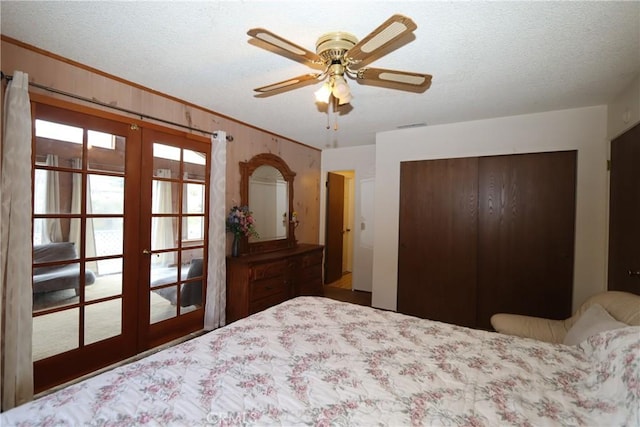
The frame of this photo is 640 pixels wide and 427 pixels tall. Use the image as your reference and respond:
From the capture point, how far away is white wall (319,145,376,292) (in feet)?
14.8

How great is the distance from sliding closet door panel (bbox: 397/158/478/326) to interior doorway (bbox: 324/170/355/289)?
1.49 meters

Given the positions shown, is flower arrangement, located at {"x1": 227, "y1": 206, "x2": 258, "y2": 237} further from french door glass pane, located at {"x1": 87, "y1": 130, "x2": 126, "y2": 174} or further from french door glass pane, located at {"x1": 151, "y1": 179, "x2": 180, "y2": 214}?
french door glass pane, located at {"x1": 87, "y1": 130, "x2": 126, "y2": 174}

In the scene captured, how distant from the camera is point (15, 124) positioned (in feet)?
5.54

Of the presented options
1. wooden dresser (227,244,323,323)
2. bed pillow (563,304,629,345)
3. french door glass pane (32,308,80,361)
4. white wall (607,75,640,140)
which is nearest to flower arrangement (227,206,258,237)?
wooden dresser (227,244,323,323)

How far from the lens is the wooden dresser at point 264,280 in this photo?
117 inches

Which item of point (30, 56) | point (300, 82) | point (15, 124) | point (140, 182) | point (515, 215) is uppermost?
point (30, 56)

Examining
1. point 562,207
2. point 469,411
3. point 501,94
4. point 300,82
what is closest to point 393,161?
point 501,94

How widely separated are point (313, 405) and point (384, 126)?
3.09 metres

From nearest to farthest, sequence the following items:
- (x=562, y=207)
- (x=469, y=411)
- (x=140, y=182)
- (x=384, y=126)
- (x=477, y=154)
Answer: (x=469, y=411)
(x=140, y=182)
(x=562, y=207)
(x=477, y=154)
(x=384, y=126)

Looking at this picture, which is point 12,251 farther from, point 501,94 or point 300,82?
point 501,94

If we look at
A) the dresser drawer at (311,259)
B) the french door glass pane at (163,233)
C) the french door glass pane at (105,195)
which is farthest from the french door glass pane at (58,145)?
the dresser drawer at (311,259)

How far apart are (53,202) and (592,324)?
3.49 m

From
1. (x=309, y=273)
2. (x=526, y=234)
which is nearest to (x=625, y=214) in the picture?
(x=526, y=234)

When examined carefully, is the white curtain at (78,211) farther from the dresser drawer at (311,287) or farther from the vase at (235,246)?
the dresser drawer at (311,287)
